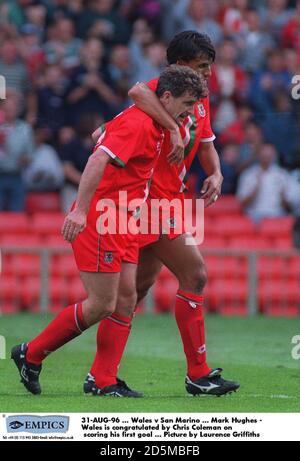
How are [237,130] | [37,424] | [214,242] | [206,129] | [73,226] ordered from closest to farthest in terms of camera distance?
[37,424]
[73,226]
[206,129]
[214,242]
[237,130]

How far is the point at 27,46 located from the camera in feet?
49.2

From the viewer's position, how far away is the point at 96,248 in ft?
24.9

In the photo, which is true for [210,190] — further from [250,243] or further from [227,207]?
[227,207]

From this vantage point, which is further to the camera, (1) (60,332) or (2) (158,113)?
(1) (60,332)

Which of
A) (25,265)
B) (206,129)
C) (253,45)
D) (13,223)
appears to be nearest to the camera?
(206,129)

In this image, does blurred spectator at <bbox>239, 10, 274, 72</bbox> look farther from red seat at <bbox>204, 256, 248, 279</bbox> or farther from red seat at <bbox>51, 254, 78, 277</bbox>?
red seat at <bbox>51, 254, 78, 277</bbox>

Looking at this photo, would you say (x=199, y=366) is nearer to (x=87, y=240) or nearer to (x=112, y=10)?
(x=87, y=240)

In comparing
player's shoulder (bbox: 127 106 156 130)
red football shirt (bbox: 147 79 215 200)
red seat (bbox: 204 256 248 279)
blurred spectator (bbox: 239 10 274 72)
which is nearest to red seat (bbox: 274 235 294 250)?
red seat (bbox: 204 256 248 279)

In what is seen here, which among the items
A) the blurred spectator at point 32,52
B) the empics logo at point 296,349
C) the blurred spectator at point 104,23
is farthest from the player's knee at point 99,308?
the blurred spectator at point 104,23

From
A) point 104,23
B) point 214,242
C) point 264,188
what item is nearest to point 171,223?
point 214,242

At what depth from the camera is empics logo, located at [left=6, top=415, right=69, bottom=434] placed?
6715 millimetres

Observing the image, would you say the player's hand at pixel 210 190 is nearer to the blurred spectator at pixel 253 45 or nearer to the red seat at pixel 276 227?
the red seat at pixel 276 227

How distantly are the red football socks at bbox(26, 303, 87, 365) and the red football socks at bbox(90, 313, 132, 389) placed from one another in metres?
0.17

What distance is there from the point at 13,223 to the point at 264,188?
293 cm
